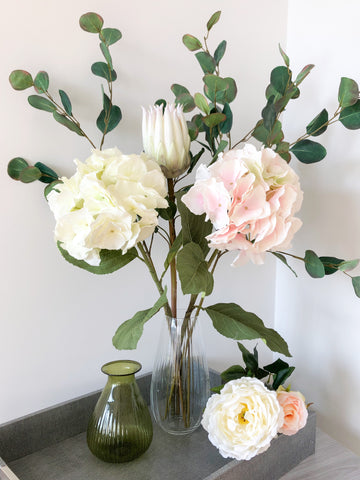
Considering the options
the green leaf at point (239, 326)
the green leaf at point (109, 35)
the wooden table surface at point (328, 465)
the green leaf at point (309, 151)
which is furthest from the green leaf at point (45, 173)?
the wooden table surface at point (328, 465)

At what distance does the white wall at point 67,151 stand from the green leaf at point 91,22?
94 millimetres

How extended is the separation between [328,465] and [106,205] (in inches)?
27.4

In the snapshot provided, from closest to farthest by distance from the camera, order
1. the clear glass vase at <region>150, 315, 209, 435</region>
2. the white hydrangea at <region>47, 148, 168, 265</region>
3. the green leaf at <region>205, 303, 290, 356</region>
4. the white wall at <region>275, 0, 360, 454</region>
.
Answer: the white hydrangea at <region>47, 148, 168, 265</region>
the green leaf at <region>205, 303, 290, 356</region>
the clear glass vase at <region>150, 315, 209, 435</region>
the white wall at <region>275, 0, 360, 454</region>

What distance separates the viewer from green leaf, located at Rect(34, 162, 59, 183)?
33.5 inches

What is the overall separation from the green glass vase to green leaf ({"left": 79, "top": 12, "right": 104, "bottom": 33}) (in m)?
0.61

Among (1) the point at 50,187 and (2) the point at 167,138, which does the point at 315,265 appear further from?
(1) the point at 50,187

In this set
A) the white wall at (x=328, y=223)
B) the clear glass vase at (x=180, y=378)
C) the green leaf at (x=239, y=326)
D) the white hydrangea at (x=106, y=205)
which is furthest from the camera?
the white wall at (x=328, y=223)

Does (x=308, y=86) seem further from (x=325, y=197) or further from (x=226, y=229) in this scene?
(x=226, y=229)

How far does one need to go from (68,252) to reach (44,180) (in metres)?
0.20

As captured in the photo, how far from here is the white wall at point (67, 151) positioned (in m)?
0.85

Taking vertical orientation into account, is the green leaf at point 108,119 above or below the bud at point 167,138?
above

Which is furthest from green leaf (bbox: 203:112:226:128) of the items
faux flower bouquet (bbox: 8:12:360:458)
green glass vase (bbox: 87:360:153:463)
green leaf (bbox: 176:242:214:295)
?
→ green glass vase (bbox: 87:360:153:463)

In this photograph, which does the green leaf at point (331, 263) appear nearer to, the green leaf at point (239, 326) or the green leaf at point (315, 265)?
the green leaf at point (315, 265)

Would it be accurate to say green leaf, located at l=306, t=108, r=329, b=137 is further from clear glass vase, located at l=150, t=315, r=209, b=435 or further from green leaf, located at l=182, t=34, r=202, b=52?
clear glass vase, located at l=150, t=315, r=209, b=435
